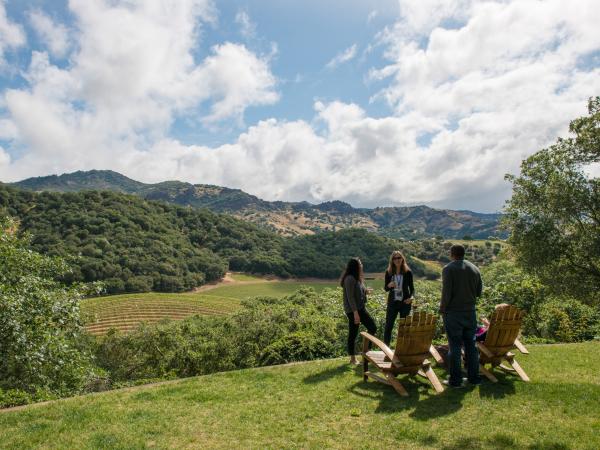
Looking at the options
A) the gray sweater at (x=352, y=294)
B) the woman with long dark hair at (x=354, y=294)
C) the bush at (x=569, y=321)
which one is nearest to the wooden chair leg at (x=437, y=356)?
the woman with long dark hair at (x=354, y=294)

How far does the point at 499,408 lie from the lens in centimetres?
623

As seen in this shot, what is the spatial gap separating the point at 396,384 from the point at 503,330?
2.43 metres

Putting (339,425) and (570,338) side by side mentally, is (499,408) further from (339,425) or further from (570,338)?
(570,338)

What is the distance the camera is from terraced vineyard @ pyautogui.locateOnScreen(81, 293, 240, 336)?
217 feet

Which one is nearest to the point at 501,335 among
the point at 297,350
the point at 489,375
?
the point at 489,375

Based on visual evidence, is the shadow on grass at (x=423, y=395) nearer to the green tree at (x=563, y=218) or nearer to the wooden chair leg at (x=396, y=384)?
the wooden chair leg at (x=396, y=384)

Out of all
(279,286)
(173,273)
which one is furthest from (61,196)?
(279,286)

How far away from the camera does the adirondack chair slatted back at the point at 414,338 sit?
22.7 ft

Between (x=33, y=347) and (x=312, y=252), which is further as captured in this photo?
(x=312, y=252)

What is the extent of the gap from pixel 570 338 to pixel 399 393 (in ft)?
36.8

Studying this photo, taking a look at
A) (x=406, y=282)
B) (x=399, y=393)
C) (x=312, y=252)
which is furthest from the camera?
(x=312, y=252)

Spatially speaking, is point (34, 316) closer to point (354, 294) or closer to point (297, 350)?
point (297, 350)

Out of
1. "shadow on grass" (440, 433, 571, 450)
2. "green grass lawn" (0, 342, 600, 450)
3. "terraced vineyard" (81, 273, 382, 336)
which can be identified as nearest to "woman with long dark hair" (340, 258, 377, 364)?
"green grass lawn" (0, 342, 600, 450)

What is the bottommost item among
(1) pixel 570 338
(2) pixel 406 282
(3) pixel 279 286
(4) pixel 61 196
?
(3) pixel 279 286
